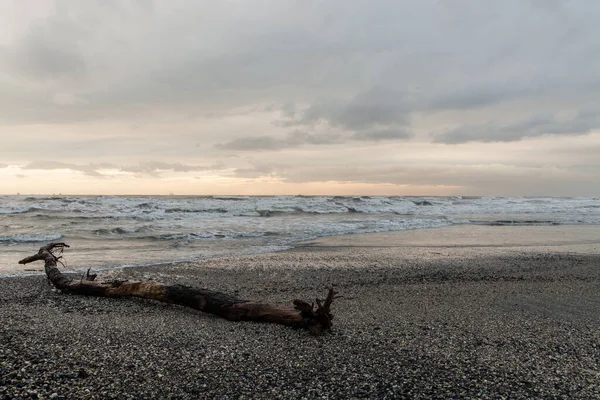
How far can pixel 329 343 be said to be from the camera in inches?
198

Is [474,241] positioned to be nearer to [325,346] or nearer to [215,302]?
[215,302]

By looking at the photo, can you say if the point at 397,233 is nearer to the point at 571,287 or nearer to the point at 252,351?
the point at 571,287

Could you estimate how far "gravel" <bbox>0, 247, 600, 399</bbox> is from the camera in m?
3.77

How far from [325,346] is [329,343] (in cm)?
12

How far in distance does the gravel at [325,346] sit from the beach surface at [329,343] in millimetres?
19

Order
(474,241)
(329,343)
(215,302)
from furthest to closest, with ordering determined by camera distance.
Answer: (474,241), (215,302), (329,343)

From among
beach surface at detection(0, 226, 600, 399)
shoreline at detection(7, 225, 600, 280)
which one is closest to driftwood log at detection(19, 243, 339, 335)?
beach surface at detection(0, 226, 600, 399)

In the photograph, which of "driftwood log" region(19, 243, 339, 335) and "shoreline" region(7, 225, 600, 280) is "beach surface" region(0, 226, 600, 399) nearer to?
"driftwood log" region(19, 243, 339, 335)

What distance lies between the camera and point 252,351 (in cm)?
468

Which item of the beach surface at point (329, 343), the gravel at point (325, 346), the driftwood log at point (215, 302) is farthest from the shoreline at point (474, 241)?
the gravel at point (325, 346)

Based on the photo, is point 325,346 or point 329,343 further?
point 329,343

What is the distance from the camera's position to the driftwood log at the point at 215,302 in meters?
5.43

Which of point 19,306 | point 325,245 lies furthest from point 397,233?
point 19,306

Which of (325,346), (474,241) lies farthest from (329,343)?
(474,241)
